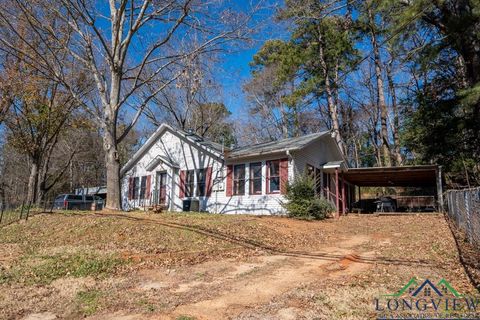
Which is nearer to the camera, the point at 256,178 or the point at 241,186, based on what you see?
the point at 256,178

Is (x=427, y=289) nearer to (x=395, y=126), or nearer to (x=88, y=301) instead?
(x=88, y=301)

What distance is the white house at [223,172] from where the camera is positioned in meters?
15.3

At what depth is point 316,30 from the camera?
84.8 ft

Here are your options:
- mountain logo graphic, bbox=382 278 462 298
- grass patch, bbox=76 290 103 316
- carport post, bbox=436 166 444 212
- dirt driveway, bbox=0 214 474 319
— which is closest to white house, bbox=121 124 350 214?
carport post, bbox=436 166 444 212

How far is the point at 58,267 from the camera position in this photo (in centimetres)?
580

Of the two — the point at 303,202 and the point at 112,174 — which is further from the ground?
the point at 112,174

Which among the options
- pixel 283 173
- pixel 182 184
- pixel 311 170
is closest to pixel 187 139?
pixel 182 184

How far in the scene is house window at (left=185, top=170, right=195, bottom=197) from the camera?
18547mm

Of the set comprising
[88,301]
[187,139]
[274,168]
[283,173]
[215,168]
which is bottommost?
[88,301]

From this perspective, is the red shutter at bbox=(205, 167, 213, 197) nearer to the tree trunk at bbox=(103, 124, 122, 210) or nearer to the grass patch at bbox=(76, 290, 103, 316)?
the tree trunk at bbox=(103, 124, 122, 210)

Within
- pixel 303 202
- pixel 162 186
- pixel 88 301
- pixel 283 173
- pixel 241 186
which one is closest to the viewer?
pixel 88 301

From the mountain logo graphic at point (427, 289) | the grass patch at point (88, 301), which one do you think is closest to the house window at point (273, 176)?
the mountain logo graphic at point (427, 289)

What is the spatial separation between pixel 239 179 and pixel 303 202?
4.44 m

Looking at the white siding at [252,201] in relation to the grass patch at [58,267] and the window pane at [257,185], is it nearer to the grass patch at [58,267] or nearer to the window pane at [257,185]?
the window pane at [257,185]
